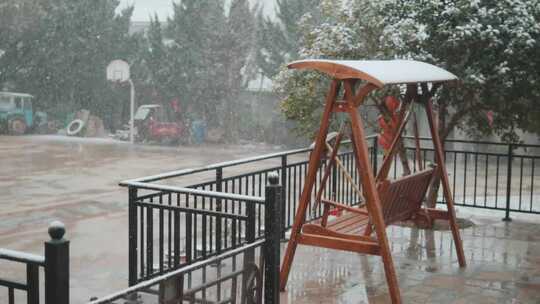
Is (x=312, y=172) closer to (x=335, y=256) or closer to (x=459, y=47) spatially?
(x=335, y=256)

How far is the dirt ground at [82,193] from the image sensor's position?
853cm

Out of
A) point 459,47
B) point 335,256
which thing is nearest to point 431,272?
point 335,256

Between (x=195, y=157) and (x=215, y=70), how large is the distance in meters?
8.01

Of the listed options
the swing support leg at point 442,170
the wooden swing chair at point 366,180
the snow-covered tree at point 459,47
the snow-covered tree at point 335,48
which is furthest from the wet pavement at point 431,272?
the snow-covered tree at point 335,48

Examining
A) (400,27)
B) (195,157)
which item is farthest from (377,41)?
(195,157)

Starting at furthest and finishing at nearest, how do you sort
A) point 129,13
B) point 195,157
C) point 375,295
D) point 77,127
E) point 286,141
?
1. point 129,13
2. point 77,127
3. point 286,141
4. point 195,157
5. point 375,295

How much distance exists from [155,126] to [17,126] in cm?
633

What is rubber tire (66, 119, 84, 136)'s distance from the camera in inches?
1186

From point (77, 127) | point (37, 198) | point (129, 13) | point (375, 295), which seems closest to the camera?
point (375, 295)

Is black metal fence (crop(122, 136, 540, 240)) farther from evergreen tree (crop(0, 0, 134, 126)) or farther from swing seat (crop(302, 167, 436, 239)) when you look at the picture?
evergreen tree (crop(0, 0, 134, 126))

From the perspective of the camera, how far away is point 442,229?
8.66m

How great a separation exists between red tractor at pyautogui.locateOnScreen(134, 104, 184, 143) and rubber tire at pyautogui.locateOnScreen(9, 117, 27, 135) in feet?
15.6

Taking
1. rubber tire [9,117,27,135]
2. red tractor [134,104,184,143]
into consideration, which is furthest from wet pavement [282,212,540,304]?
rubber tire [9,117,27,135]

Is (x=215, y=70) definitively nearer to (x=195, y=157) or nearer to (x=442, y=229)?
(x=195, y=157)
